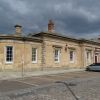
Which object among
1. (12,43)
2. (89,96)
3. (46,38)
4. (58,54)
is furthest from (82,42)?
(89,96)

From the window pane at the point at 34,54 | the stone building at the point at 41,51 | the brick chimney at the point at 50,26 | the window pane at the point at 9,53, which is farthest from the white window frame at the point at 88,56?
the window pane at the point at 9,53

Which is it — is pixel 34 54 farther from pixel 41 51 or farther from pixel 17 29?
pixel 17 29

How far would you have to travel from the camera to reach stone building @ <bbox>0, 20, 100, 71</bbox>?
79.7 feet

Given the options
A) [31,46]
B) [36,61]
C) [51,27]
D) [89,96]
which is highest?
[51,27]

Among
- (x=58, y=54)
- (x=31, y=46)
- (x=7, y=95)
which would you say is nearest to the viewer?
(x=7, y=95)

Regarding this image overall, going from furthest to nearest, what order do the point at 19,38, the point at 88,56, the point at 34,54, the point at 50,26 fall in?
the point at 88,56 → the point at 50,26 → the point at 34,54 → the point at 19,38

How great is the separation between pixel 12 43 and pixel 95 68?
13.3m

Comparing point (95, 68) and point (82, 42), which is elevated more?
point (82, 42)

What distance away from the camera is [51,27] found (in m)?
30.2

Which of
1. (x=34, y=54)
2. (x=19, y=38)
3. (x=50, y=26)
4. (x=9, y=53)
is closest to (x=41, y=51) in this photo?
(x=34, y=54)

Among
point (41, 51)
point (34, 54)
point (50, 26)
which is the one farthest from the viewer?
point (50, 26)

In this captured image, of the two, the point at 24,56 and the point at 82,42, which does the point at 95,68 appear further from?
the point at 24,56

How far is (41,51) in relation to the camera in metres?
27.1

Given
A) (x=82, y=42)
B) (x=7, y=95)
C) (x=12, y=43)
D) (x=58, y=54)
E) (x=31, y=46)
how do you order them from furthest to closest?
(x=82, y=42) < (x=58, y=54) < (x=31, y=46) < (x=12, y=43) < (x=7, y=95)
